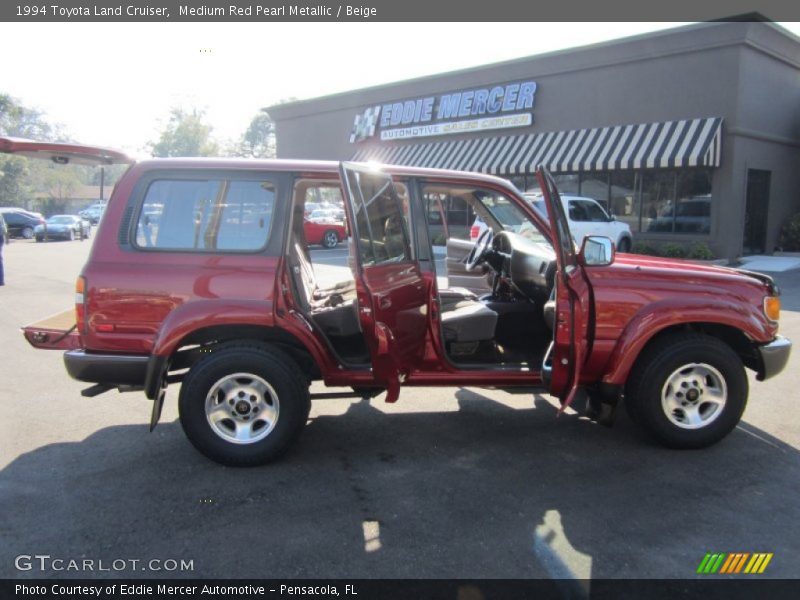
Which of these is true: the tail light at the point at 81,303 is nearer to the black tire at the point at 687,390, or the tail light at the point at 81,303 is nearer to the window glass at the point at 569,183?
the black tire at the point at 687,390

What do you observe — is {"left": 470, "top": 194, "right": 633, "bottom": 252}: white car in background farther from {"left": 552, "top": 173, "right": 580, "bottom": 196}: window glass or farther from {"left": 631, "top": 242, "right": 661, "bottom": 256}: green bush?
{"left": 552, "top": 173, "right": 580, "bottom": 196}: window glass

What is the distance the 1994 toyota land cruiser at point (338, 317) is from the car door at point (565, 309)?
0.01 metres

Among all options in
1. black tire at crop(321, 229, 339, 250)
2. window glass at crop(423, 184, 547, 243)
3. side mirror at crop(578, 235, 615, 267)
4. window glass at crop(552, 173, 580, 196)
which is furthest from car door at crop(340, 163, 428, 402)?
black tire at crop(321, 229, 339, 250)

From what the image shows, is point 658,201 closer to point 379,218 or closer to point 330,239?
point 330,239

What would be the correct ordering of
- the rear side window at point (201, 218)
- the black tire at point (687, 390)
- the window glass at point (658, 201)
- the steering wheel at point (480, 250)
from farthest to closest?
the window glass at point (658, 201)
the steering wheel at point (480, 250)
the black tire at point (687, 390)
the rear side window at point (201, 218)

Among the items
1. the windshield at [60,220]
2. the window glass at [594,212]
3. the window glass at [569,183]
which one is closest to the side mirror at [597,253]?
the window glass at [594,212]

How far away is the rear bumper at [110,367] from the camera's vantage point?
4180mm

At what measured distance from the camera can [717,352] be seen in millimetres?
4398

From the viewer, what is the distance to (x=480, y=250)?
6.04 metres

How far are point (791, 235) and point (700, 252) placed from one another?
3917mm

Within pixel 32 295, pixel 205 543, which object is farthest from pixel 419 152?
pixel 205 543

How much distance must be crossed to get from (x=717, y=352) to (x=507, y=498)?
6.01ft

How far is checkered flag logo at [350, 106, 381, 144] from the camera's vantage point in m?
25.4
